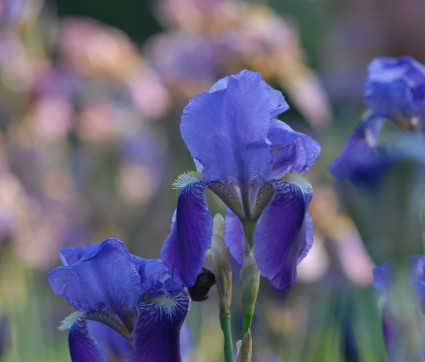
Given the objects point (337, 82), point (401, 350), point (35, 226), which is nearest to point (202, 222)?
point (401, 350)

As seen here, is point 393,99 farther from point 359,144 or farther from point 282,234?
point 282,234

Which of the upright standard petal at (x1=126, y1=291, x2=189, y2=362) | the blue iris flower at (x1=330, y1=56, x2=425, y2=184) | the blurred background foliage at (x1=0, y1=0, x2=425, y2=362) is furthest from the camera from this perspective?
the blurred background foliage at (x1=0, y1=0, x2=425, y2=362)

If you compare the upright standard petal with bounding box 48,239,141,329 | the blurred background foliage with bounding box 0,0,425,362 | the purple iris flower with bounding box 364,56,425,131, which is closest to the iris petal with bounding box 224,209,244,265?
the upright standard petal with bounding box 48,239,141,329

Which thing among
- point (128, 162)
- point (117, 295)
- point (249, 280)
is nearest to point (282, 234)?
point (249, 280)

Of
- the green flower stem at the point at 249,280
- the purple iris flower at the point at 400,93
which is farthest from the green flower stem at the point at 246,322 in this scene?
the purple iris flower at the point at 400,93

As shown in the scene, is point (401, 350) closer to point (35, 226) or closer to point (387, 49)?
point (35, 226)

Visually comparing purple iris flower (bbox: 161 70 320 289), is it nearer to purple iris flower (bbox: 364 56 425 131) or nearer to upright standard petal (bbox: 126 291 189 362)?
upright standard petal (bbox: 126 291 189 362)

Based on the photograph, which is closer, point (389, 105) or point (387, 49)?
point (389, 105)
